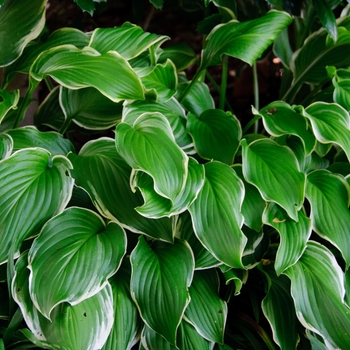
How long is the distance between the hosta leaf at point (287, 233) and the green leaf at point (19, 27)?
0.59 m

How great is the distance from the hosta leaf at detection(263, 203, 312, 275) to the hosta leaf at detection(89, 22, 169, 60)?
1.36 feet

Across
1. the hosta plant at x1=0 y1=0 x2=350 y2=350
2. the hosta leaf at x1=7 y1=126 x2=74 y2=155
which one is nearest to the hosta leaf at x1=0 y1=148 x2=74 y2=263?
the hosta plant at x1=0 y1=0 x2=350 y2=350

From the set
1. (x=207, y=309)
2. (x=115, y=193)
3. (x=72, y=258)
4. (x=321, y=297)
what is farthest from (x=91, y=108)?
(x=321, y=297)

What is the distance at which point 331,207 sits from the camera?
0.73m

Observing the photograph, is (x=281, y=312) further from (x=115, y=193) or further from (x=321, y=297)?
(x=115, y=193)

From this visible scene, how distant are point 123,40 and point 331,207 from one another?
0.54 metres

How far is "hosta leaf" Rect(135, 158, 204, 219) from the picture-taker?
1.97 feet

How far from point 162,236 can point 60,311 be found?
0.65ft

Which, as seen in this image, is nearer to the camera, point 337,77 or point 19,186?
point 19,186

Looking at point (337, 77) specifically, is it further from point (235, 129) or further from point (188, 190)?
point (188, 190)

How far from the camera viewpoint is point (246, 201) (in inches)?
28.4

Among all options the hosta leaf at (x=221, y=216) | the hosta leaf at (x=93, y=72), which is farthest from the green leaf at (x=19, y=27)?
the hosta leaf at (x=221, y=216)

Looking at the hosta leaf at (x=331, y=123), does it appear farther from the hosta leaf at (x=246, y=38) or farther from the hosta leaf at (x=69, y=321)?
the hosta leaf at (x=69, y=321)

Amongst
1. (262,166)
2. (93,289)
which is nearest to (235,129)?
(262,166)
